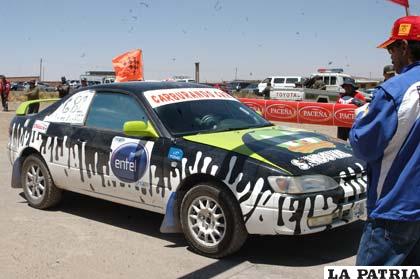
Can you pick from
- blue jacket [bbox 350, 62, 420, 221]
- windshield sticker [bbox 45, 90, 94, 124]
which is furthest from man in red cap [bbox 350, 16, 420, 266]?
windshield sticker [bbox 45, 90, 94, 124]

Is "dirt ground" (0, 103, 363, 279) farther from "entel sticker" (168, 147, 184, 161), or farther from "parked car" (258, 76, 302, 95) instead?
"parked car" (258, 76, 302, 95)

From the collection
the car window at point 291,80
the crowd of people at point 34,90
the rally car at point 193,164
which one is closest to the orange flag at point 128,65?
the crowd of people at point 34,90

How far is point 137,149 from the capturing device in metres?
5.24

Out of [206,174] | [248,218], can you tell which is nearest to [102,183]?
[206,174]

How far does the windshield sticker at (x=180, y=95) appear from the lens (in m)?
5.52

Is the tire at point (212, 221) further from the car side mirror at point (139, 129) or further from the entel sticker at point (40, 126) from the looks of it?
the entel sticker at point (40, 126)

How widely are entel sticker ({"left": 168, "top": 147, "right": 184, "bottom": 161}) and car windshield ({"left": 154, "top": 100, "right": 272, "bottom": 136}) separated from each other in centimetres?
22

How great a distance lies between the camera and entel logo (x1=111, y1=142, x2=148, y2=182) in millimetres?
5195

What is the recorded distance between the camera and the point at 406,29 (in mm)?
2396

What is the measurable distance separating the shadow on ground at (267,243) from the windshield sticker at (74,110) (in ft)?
3.72

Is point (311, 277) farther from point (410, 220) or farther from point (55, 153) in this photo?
point (55, 153)

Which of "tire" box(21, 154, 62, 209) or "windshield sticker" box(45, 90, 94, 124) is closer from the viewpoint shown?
"windshield sticker" box(45, 90, 94, 124)

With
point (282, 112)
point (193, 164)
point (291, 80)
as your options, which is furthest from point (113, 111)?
point (291, 80)

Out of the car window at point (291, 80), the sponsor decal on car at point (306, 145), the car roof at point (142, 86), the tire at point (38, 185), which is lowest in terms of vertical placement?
the tire at point (38, 185)
